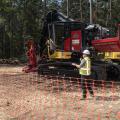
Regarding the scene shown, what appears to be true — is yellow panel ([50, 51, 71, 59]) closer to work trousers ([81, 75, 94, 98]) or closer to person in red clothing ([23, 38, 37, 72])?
person in red clothing ([23, 38, 37, 72])

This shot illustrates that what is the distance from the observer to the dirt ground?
11.0 metres

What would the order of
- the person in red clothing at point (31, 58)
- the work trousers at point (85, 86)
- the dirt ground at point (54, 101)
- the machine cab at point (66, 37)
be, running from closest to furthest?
the dirt ground at point (54, 101)
the work trousers at point (85, 86)
the machine cab at point (66, 37)
the person in red clothing at point (31, 58)

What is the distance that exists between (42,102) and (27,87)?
12.6ft

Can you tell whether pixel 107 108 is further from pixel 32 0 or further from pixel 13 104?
pixel 32 0

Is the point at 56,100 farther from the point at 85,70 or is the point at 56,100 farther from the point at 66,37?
the point at 66,37

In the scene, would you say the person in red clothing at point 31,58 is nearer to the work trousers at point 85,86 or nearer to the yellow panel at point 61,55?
the yellow panel at point 61,55

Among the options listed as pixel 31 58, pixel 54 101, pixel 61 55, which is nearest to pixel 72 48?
pixel 61 55

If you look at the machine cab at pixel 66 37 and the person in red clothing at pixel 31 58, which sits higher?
the machine cab at pixel 66 37

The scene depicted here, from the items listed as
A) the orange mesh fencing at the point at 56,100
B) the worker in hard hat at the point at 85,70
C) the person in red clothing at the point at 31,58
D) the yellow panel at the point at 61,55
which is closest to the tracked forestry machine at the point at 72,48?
the yellow panel at the point at 61,55

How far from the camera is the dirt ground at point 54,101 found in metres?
11.0

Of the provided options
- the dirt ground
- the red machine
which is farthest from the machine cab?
the dirt ground

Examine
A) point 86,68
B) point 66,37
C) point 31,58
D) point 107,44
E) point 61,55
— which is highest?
point 66,37

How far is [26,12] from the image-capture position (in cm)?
5009

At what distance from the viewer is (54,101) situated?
13453mm
